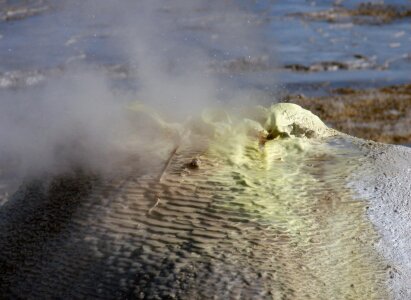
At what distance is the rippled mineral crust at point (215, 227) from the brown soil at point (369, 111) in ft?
12.3

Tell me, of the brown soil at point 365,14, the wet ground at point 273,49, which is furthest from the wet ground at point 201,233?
the brown soil at point 365,14

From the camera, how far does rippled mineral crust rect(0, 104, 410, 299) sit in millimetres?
1531

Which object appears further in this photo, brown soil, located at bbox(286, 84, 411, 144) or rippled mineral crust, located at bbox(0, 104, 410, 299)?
brown soil, located at bbox(286, 84, 411, 144)

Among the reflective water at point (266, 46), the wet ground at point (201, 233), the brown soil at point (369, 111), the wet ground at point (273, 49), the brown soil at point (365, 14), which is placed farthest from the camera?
the brown soil at point (365, 14)

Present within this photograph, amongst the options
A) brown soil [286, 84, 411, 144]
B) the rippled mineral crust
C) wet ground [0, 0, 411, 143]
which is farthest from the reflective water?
the rippled mineral crust

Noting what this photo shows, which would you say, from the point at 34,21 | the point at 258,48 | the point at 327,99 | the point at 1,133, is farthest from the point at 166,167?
the point at 34,21

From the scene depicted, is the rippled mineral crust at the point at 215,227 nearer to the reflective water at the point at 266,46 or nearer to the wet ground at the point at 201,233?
the wet ground at the point at 201,233

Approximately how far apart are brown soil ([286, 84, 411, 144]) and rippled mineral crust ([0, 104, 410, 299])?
3.76 m

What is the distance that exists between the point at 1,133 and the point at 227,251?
139 centimetres

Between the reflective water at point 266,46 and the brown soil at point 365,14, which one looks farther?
the brown soil at point 365,14

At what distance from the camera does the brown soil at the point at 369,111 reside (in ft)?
18.7

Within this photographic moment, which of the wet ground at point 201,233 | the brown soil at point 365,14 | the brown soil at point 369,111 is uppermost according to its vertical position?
the wet ground at point 201,233

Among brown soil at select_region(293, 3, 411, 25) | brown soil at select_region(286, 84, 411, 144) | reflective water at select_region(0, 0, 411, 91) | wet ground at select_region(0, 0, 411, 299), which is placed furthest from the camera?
brown soil at select_region(293, 3, 411, 25)

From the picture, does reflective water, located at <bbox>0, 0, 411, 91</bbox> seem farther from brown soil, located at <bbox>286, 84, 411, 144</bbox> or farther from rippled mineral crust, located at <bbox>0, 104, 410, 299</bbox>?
rippled mineral crust, located at <bbox>0, 104, 410, 299</bbox>
